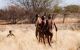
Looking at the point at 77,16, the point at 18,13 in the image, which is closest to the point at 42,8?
the point at 18,13

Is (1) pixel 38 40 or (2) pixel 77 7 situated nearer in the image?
(1) pixel 38 40

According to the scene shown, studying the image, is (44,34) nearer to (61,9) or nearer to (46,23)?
(46,23)

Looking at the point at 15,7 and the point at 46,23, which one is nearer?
the point at 46,23

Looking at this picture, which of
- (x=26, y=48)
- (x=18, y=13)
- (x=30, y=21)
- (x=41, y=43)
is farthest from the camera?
(x=18, y=13)

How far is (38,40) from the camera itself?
13.6m

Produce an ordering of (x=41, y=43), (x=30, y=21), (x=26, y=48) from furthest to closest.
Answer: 1. (x=30, y=21)
2. (x=41, y=43)
3. (x=26, y=48)

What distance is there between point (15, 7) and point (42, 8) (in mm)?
3375

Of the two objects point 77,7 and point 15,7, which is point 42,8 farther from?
point 77,7

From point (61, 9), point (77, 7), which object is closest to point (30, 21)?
point (61, 9)

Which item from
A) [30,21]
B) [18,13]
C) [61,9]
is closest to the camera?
[30,21]

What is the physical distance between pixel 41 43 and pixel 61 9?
27705 millimetres

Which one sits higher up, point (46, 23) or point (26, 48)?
point (46, 23)

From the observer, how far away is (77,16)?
32.8 meters

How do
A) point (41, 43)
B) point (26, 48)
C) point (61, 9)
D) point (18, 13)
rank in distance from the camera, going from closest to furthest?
point (26, 48) → point (41, 43) → point (18, 13) → point (61, 9)
